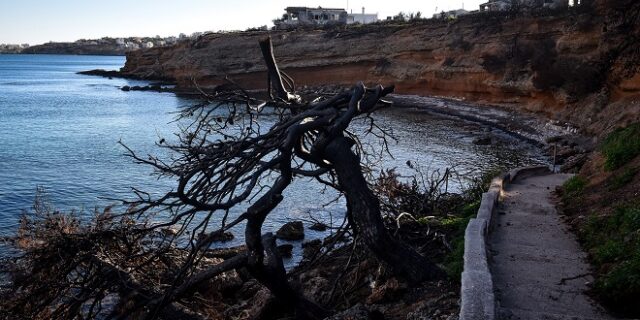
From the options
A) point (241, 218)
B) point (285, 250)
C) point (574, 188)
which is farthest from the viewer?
point (285, 250)

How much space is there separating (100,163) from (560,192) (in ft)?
67.2

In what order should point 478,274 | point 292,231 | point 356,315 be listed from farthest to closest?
point 292,231 < point 356,315 < point 478,274

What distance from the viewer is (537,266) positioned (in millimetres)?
7633

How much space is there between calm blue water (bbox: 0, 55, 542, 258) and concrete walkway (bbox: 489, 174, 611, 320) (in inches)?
210

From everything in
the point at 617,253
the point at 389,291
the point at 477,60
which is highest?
the point at 477,60

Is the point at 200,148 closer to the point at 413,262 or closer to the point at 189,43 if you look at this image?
the point at 413,262

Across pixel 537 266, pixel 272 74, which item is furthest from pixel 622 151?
pixel 272 74

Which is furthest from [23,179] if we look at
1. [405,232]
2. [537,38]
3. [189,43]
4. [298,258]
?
[189,43]

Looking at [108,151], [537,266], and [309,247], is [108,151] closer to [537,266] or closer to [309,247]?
[309,247]

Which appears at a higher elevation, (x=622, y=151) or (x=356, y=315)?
(x=622, y=151)

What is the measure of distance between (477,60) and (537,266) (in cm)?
4002

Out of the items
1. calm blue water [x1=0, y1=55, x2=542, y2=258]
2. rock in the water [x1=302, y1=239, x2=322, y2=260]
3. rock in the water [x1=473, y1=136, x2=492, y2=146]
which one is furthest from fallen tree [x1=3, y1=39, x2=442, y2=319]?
rock in the water [x1=473, y1=136, x2=492, y2=146]

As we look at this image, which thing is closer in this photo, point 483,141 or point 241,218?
point 241,218

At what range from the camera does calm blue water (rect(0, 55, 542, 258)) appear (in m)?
20.6
